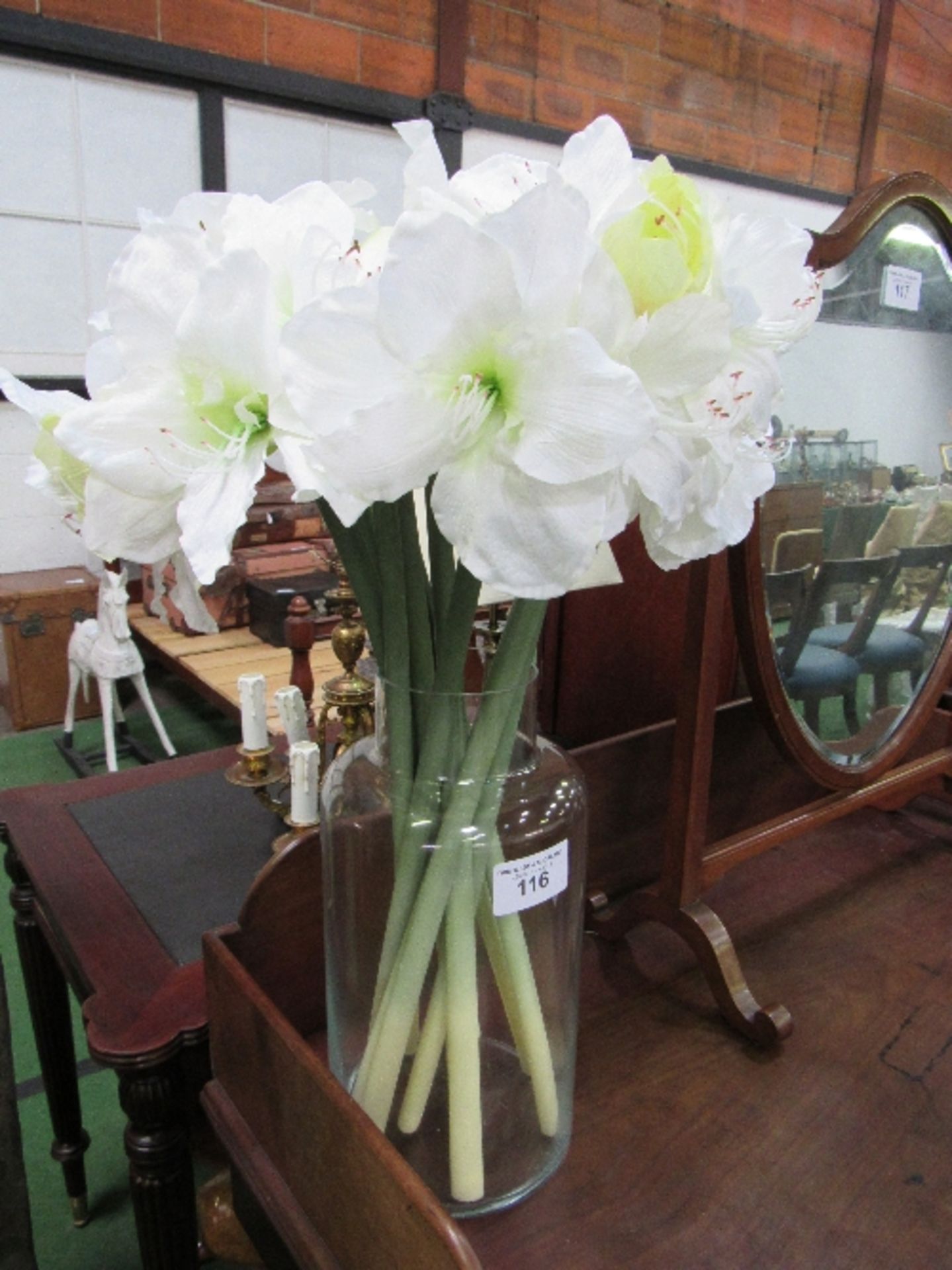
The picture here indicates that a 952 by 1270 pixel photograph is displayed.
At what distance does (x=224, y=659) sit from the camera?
8.30 feet

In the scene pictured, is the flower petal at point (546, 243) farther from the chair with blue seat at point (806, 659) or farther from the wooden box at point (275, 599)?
the wooden box at point (275, 599)

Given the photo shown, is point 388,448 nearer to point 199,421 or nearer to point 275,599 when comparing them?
point 199,421

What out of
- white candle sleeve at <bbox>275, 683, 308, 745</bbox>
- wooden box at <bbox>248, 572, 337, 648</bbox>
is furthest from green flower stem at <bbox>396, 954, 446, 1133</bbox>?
wooden box at <bbox>248, 572, 337, 648</bbox>

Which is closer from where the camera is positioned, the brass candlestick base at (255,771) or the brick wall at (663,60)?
the brass candlestick base at (255,771)

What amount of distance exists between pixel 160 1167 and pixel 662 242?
859 mm

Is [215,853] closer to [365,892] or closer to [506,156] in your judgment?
[365,892]

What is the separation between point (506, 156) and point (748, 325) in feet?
0.47

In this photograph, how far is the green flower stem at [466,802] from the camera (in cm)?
51

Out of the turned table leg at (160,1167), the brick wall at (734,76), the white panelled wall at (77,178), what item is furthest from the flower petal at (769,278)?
the brick wall at (734,76)

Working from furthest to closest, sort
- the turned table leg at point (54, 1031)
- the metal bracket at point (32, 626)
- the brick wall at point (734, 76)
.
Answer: the brick wall at point (734, 76) → the metal bracket at point (32, 626) → the turned table leg at point (54, 1031)

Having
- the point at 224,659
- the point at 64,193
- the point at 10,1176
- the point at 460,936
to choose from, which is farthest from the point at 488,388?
the point at 64,193

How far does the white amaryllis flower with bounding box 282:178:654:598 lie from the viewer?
35 cm

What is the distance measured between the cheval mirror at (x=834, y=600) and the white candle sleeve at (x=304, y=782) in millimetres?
303

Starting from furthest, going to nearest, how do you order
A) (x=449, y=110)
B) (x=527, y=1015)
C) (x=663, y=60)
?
(x=663, y=60) < (x=449, y=110) < (x=527, y=1015)
